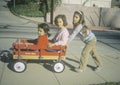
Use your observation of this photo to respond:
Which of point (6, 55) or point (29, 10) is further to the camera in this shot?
point (29, 10)

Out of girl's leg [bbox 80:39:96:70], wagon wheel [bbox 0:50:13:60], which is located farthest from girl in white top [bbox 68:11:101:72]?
wagon wheel [bbox 0:50:13:60]

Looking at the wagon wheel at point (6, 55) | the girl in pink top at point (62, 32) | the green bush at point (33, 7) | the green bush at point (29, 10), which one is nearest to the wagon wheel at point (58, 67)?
the girl in pink top at point (62, 32)

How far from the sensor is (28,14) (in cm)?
2391

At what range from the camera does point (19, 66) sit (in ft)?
22.9

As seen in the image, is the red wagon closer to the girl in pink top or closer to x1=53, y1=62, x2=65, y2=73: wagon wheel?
x1=53, y1=62, x2=65, y2=73: wagon wheel

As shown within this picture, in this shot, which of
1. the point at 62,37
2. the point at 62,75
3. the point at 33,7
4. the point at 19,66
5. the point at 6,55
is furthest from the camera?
the point at 33,7

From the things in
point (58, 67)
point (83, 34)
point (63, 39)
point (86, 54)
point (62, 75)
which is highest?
point (83, 34)

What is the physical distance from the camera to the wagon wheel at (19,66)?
698 cm

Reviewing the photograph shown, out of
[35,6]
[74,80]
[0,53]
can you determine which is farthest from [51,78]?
[35,6]

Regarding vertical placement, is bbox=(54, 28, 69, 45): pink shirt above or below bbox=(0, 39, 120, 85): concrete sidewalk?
above

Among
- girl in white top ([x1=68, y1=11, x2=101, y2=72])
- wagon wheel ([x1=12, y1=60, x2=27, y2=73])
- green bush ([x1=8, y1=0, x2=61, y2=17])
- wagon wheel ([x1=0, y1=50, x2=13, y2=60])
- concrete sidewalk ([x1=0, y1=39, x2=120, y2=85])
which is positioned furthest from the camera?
green bush ([x1=8, y1=0, x2=61, y2=17])

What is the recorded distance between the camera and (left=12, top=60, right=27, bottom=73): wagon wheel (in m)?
6.98

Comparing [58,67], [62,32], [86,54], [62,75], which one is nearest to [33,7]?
[62,32]

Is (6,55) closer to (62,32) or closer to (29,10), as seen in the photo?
(62,32)
